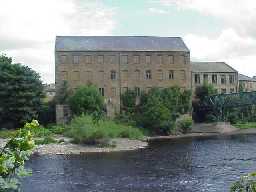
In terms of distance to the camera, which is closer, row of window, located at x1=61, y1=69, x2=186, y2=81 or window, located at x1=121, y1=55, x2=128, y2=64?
row of window, located at x1=61, y1=69, x2=186, y2=81

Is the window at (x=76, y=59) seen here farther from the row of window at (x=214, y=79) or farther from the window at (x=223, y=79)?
the window at (x=223, y=79)

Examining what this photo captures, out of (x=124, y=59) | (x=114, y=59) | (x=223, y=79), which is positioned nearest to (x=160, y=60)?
(x=124, y=59)

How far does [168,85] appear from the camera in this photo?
64000 mm

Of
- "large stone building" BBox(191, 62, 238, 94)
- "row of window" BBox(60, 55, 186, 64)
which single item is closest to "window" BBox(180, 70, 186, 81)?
"row of window" BBox(60, 55, 186, 64)

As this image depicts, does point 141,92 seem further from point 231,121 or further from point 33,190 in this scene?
point 33,190

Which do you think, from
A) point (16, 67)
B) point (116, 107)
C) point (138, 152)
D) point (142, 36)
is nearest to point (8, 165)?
point (138, 152)

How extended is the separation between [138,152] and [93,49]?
81.8ft

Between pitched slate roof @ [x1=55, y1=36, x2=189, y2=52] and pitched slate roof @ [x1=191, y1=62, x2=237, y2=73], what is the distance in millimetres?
8197

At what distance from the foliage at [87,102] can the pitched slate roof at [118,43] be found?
291 inches

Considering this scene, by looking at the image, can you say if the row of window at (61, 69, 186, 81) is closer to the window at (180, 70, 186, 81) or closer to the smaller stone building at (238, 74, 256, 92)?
the window at (180, 70, 186, 81)

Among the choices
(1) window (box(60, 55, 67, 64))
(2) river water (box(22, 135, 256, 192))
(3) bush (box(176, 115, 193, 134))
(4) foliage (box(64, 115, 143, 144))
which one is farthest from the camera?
(1) window (box(60, 55, 67, 64))

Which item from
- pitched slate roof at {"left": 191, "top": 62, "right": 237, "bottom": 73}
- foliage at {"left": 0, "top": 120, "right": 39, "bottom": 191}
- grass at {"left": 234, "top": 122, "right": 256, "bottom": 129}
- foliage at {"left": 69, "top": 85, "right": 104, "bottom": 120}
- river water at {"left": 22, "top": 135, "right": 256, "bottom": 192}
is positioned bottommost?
river water at {"left": 22, "top": 135, "right": 256, "bottom": 192}

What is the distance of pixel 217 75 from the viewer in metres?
72.5

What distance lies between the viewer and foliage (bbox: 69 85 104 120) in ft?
183
